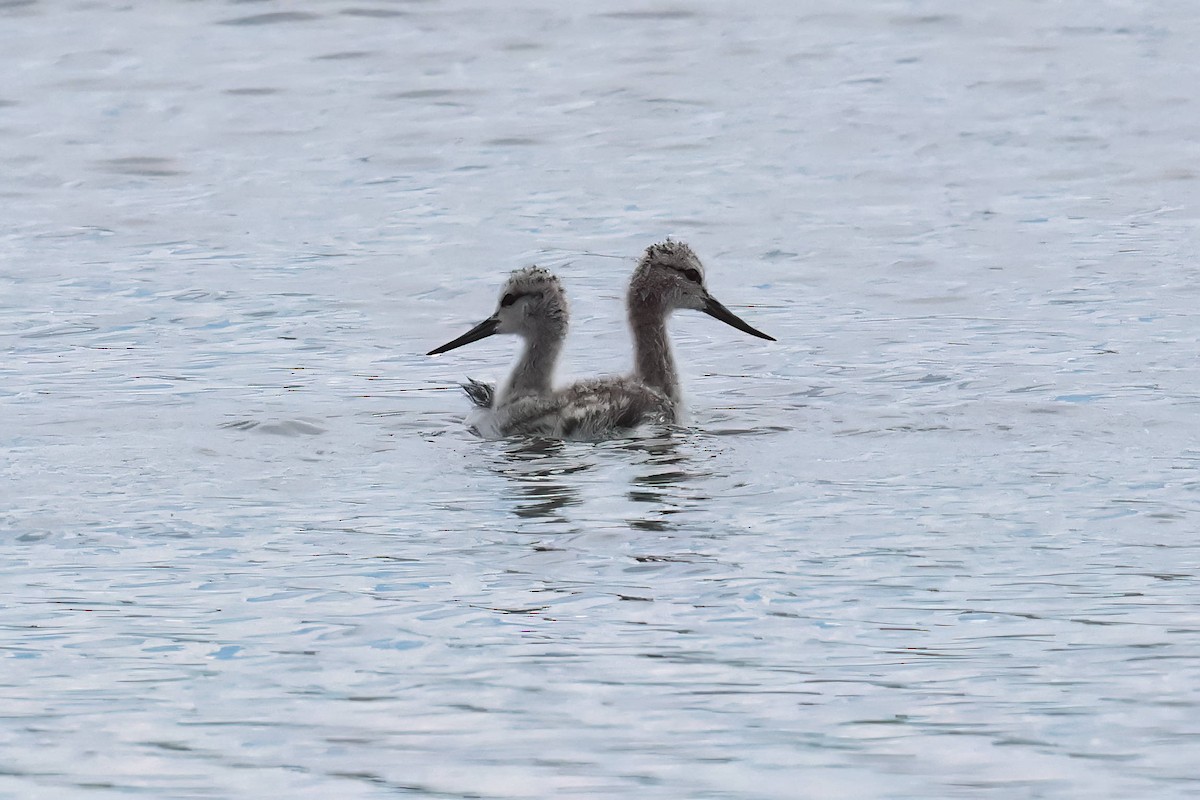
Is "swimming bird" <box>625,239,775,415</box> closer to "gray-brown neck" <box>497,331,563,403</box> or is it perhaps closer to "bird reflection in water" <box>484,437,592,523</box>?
"gray-brown neck" <box>497,331,563,403</box>

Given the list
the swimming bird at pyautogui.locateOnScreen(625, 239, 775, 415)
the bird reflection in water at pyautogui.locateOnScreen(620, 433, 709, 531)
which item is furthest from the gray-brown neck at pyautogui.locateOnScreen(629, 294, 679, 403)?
the bird reflection in water at pyautogui.locateOnScreen(620, 433, 709, 531)

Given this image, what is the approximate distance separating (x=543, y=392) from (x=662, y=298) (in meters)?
1.11

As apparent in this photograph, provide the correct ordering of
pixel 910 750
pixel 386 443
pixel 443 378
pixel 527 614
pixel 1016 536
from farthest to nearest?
pixel 443 378 → pixel 386 443 → pixel 1016 536 → pixel 527 614 → pixel 910 750

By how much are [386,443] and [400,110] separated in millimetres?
10292

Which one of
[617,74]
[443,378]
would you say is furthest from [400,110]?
[443,378]

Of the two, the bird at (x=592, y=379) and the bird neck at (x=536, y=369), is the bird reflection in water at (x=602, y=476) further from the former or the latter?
the bird neck at (x=536, y=369)

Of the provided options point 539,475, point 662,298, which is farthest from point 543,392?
point 539,475

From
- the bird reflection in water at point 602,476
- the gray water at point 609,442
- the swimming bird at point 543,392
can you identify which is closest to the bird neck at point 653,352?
the swimming bird at point 543,392

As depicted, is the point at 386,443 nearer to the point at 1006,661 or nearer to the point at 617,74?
the point at 1006,661

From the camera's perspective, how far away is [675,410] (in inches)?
405

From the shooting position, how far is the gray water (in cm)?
584

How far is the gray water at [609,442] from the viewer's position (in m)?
5.84

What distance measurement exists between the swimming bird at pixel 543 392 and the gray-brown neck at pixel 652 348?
20 cm

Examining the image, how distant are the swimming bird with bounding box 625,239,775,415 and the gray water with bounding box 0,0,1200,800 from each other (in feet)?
1.32
